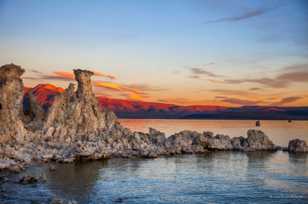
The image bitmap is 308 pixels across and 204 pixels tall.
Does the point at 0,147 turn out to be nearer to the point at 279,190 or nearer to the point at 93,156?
the point at 93,156

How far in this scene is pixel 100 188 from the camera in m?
48.1

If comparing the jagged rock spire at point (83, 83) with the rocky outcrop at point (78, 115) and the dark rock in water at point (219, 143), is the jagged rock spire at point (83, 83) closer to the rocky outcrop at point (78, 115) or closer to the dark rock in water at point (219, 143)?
the rocky outcrop at point (78, 115)

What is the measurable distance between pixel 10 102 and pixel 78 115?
52.2 ft

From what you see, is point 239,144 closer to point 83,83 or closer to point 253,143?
point 253,143

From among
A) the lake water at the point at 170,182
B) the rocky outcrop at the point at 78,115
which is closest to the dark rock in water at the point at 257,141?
the lake water at the point at 170,182

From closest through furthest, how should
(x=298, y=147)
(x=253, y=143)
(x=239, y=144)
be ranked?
(x=298, y=147)
(x=253, y=143)
(x=239, y=144)

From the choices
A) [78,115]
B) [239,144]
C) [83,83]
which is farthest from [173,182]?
[239,144]

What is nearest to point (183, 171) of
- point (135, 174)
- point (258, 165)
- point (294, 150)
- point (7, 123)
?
point (135, 174)

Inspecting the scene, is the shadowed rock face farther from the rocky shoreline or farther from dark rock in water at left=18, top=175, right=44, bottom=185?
dark rock in water at left=18, top=175, right=44, bottom=185

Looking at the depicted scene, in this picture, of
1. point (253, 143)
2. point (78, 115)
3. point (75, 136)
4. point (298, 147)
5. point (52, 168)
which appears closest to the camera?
point (52, 168)

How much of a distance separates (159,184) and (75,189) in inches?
416

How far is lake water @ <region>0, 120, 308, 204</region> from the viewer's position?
142ft

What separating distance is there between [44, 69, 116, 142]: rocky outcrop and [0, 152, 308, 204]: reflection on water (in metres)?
12.1

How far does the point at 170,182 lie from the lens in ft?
174
